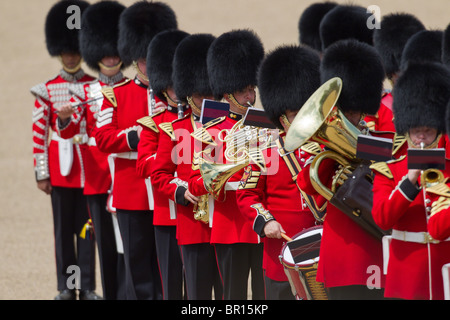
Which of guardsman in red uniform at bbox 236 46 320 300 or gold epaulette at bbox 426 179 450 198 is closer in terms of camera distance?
gold epaulette at bbox 426 179 450 198

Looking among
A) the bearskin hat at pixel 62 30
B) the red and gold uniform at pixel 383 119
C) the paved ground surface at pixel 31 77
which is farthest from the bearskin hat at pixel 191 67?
the paved ground surface at pixel 31 77

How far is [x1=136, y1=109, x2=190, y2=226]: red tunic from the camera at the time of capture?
5115 millimetres

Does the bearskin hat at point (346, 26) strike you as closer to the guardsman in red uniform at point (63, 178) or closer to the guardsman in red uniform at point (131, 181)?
the guardsman in red uniform at point (131, 181)

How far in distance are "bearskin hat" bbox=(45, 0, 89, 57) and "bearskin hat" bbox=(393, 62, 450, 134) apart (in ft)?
11.9

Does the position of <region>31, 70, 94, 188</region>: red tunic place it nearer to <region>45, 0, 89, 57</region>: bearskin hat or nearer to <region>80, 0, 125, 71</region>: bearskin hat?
<region>80, 0, 125, 71</region>: bearskin hat

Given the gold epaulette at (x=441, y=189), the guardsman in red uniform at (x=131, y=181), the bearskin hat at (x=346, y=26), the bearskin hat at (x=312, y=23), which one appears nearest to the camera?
the gold epaulette at (x=441, y=189)

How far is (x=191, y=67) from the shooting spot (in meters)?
5.10

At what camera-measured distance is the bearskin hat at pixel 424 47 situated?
17.1 feet

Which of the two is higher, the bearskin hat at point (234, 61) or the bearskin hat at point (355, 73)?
the bearskin hat at point (234, 61)

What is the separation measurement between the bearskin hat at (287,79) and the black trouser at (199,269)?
91 cm

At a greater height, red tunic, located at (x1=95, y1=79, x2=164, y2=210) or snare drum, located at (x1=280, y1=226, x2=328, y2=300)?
red tunic, located at (x1=95, y1=79, x2=164, y2=210)

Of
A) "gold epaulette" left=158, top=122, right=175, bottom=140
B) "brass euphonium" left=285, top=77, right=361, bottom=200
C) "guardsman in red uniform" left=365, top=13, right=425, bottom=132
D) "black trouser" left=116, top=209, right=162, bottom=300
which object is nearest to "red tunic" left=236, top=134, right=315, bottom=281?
"brass euphonium" left=285, top=77, right=361, bottom=200

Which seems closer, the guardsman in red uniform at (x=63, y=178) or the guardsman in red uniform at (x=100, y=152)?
the guardsman in red uniform at (x=100, y=152)

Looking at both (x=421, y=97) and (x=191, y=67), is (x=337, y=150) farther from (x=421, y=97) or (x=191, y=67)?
(x=191, y=67)
